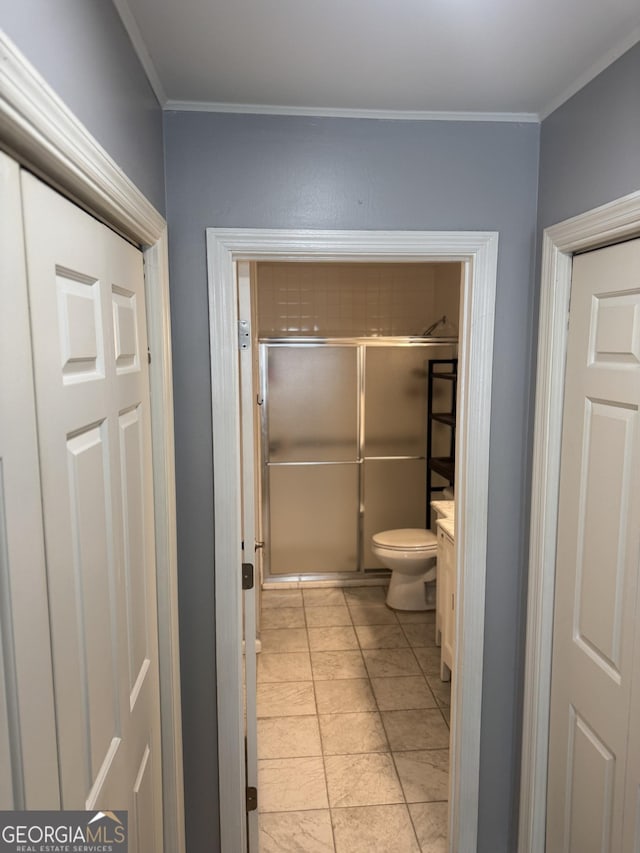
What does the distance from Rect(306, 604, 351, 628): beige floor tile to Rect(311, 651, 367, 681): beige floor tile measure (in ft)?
1.23

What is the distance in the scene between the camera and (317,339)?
4078 millimetres

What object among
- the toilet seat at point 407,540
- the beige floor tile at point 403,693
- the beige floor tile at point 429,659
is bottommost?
the beige floor tile at point 403,693

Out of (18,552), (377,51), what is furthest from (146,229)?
(18,552)

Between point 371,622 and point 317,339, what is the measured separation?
1890 millimetres

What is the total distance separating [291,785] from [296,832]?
0.79 feet

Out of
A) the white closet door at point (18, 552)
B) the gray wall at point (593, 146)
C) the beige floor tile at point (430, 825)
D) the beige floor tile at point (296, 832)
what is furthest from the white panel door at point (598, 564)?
the white closet door at point (18, 552)

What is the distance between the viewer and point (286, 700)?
9.72 feet

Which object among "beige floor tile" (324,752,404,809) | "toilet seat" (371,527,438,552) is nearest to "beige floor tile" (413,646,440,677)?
"toilet seat" (371,527,438,552)

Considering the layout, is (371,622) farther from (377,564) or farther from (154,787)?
(154,787)

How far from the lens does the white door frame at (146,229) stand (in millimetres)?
679

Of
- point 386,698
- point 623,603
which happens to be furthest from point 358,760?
point 623,603

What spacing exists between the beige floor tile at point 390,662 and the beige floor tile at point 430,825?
892 mm

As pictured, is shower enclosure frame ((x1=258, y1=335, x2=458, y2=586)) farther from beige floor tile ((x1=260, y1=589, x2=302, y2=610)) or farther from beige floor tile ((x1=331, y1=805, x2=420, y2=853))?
beige floor tile ((x1=331, y1=805, x2=420, y2=853))

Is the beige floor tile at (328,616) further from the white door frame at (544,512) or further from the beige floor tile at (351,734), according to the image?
the white door frame at (544,512)
